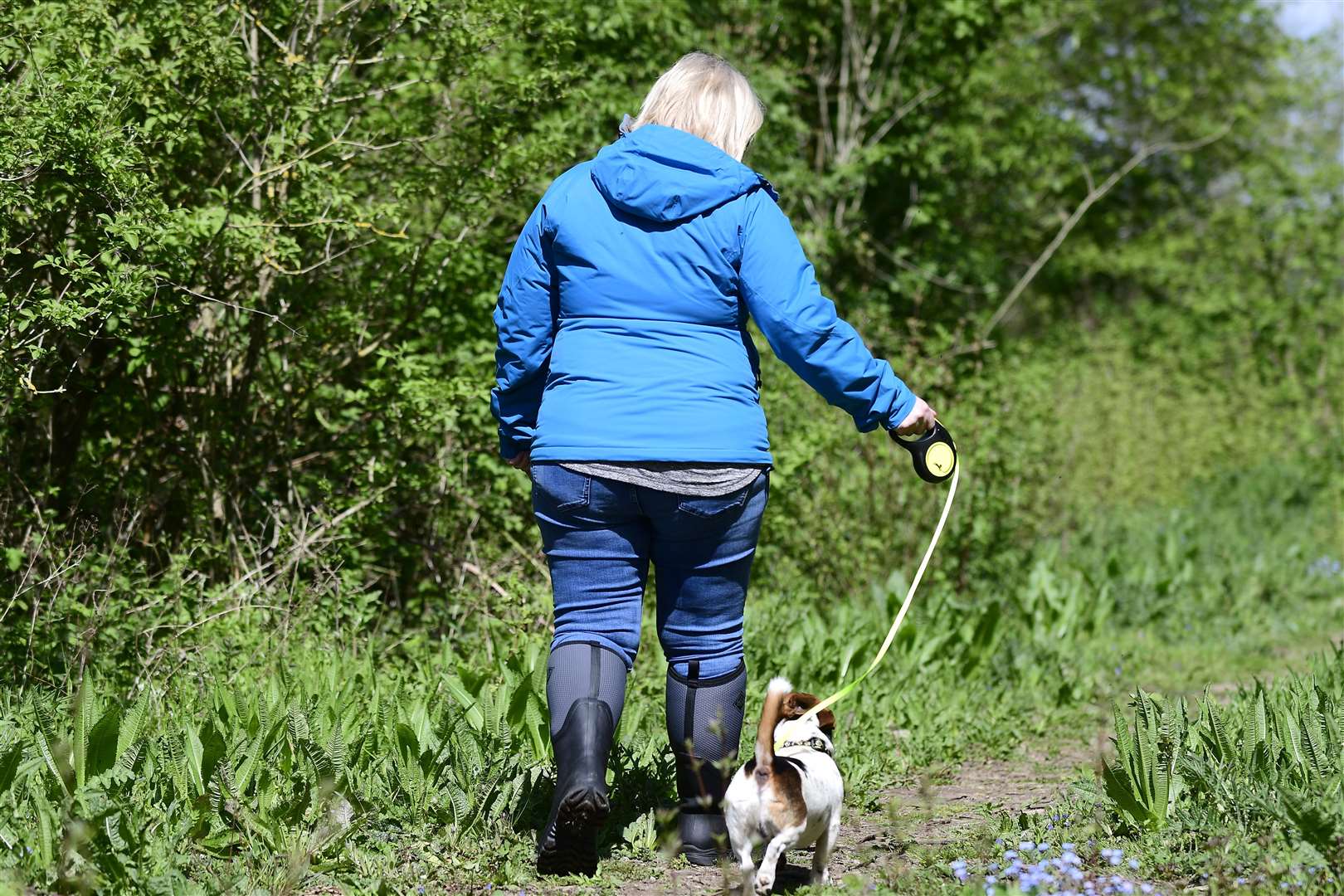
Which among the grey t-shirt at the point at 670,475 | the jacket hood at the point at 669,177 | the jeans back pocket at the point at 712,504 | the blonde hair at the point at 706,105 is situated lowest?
the jeans back pocket at the point at 712,504

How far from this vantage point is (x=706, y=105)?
120 inches

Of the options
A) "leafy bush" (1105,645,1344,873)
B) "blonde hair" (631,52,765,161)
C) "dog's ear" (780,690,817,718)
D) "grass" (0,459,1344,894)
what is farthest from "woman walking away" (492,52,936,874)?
"leafy bush" (1105,645,1344,873)

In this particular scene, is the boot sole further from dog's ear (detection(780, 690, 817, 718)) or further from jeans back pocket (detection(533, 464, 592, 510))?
jeans back pocket (detection(533, 464, 592, 510))

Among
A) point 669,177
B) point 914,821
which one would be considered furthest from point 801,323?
point 914,821

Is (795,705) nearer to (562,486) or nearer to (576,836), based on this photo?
(576,836)

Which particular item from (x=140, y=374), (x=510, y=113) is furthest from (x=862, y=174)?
(x=140, y=374)

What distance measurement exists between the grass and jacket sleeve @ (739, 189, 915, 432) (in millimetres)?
933

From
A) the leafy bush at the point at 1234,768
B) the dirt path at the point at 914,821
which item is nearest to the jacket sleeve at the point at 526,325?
the dirt path at the point at 914,821

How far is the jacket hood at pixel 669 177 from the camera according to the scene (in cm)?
292

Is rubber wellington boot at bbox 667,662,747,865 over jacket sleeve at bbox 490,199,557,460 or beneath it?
beneath

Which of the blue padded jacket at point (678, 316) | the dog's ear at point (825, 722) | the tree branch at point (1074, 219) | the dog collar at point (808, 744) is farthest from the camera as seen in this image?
the tree branch at point (1074, 219)

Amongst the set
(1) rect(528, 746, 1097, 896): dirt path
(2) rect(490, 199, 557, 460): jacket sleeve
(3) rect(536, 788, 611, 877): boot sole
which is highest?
(2) rect(490, 199, 557, 460): jacket sleeve

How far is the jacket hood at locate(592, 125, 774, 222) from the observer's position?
2922 millimetres

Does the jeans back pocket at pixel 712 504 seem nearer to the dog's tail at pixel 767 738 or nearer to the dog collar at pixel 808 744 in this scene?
the dog's tail at pixel 767 738
